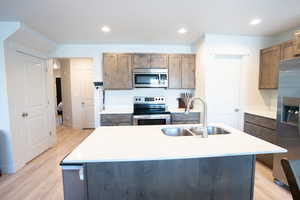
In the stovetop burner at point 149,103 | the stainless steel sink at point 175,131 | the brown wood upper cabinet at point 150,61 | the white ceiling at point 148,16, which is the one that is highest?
the white ceiling at point 148,16

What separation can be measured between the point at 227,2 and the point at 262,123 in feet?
6.78

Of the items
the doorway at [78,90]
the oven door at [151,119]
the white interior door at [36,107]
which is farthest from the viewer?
the doorway at [78,90]

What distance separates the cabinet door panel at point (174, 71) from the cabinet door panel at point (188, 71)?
0.32 ft

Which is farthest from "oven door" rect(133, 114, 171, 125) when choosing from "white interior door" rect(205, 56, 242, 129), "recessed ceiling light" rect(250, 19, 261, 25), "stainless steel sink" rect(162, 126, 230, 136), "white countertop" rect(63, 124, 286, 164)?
"recessed ceiling light" rect(250, 19, 261, 25)

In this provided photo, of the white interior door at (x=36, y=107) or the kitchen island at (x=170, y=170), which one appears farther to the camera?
the white interior door at (x=36, y=107)

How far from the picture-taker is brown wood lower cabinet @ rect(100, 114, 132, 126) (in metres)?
3.34

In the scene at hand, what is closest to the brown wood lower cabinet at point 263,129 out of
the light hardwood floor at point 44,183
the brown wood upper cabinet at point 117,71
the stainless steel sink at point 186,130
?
the light hardwood floor at point 44,183

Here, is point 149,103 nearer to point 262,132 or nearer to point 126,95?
point 126,95

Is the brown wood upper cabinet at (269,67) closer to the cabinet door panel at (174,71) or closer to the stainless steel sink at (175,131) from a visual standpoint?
the cabinet door panel at (174,71)

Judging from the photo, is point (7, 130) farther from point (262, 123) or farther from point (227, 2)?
point (262, 123)

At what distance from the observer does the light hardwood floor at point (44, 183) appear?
6.68 ft

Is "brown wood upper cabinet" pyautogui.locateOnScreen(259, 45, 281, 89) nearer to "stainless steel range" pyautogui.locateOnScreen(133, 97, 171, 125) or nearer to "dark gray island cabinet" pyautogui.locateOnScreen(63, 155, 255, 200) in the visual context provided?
"stainless steel range" pyautogui.locateOnScreen(133, 97, 171, 125)

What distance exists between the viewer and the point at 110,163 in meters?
1.29

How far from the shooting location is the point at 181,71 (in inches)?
143
